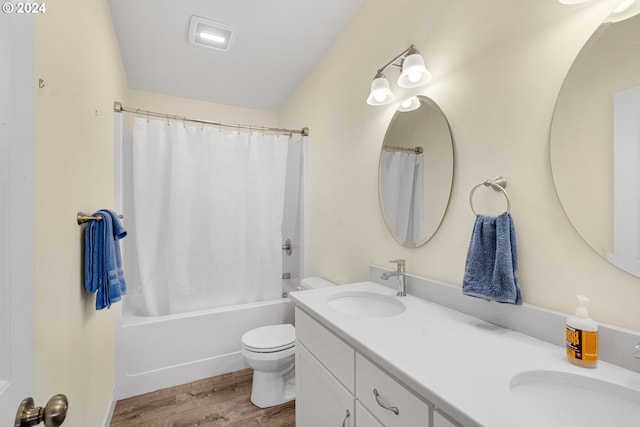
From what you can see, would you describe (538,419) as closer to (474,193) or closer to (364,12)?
(474,193)

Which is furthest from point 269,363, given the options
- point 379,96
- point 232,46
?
point 232,46

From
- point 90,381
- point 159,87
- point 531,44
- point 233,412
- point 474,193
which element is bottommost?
point 233,412

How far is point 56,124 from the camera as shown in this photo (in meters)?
0.87

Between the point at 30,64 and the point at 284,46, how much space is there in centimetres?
201

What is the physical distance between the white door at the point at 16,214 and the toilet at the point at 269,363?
1.39 meters

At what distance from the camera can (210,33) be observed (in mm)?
2023

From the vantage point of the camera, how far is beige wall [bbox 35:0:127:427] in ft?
2.50

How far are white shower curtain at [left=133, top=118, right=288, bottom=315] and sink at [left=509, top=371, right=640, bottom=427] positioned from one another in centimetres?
200

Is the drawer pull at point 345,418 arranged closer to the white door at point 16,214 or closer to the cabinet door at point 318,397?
the cabinet door at point 318,397

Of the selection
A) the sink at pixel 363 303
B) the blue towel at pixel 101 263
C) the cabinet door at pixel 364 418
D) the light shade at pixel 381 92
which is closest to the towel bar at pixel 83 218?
the blue towel at pixel 101 263

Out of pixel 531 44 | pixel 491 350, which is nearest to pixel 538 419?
pixel 491 350

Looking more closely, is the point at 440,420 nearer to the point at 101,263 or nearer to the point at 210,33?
the point at 101,263

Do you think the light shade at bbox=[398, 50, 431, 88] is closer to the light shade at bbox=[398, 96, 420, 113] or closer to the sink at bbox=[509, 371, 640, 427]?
the light shade at bbox=[398, 96, 420, 113]

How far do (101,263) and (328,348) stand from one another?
1013 mm
